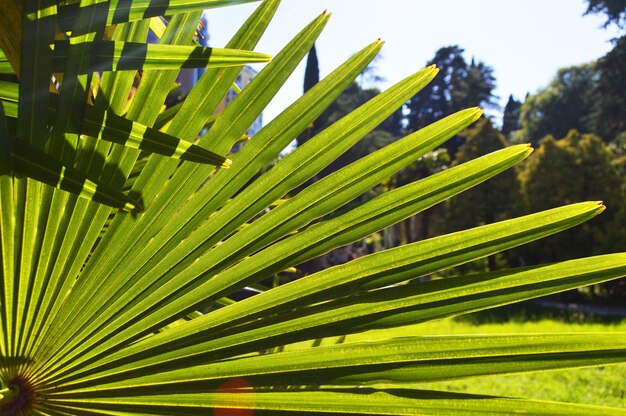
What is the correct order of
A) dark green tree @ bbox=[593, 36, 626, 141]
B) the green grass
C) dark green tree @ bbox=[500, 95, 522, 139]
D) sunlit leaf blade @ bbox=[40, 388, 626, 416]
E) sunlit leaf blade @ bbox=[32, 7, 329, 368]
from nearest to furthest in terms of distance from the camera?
sunlit leaf blade @ bbox=[40, 388, 626, 416], sunlit leaf blade @ bbox=[32, 7, 329, 368], the green grass, dark green tree @ bbox=[593, 36, 626, 141], dark green tree @ bbox=[500, 95, 522, 139]

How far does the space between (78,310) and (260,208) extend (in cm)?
33

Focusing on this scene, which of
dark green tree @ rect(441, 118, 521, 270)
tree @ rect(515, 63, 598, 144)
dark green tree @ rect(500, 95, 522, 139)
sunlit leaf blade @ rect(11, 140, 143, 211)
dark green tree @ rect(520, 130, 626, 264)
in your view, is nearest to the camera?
sunlit leaf blade @ rect(11, 140, 143, 211)

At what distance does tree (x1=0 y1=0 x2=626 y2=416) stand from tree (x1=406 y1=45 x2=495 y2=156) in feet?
159

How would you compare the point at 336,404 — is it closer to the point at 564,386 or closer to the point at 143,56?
the point at 143,56

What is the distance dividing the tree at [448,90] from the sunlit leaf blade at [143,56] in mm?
48544

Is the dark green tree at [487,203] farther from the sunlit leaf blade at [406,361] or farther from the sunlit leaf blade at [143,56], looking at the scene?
the sunlit leaf blade at [143,56]

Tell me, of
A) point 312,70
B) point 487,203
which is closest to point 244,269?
point 487,203

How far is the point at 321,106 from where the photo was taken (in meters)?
0.85

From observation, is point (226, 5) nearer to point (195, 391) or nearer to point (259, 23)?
point (259, 23)

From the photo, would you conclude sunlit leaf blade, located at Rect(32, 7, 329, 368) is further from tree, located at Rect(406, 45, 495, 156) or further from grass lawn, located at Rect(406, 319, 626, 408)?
tree, located at Rect(406, 45, 495, 156)

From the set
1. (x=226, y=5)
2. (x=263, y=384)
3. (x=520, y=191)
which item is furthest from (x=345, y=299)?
(x=520, y=191)

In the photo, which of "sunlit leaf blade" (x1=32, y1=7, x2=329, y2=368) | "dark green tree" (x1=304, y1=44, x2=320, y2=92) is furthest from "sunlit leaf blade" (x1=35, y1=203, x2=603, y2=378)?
"dark green tree" (x1=304, y1=44, x2=320, y2=92)

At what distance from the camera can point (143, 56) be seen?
622 mm

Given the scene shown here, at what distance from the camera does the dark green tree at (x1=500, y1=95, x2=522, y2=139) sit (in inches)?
2071
